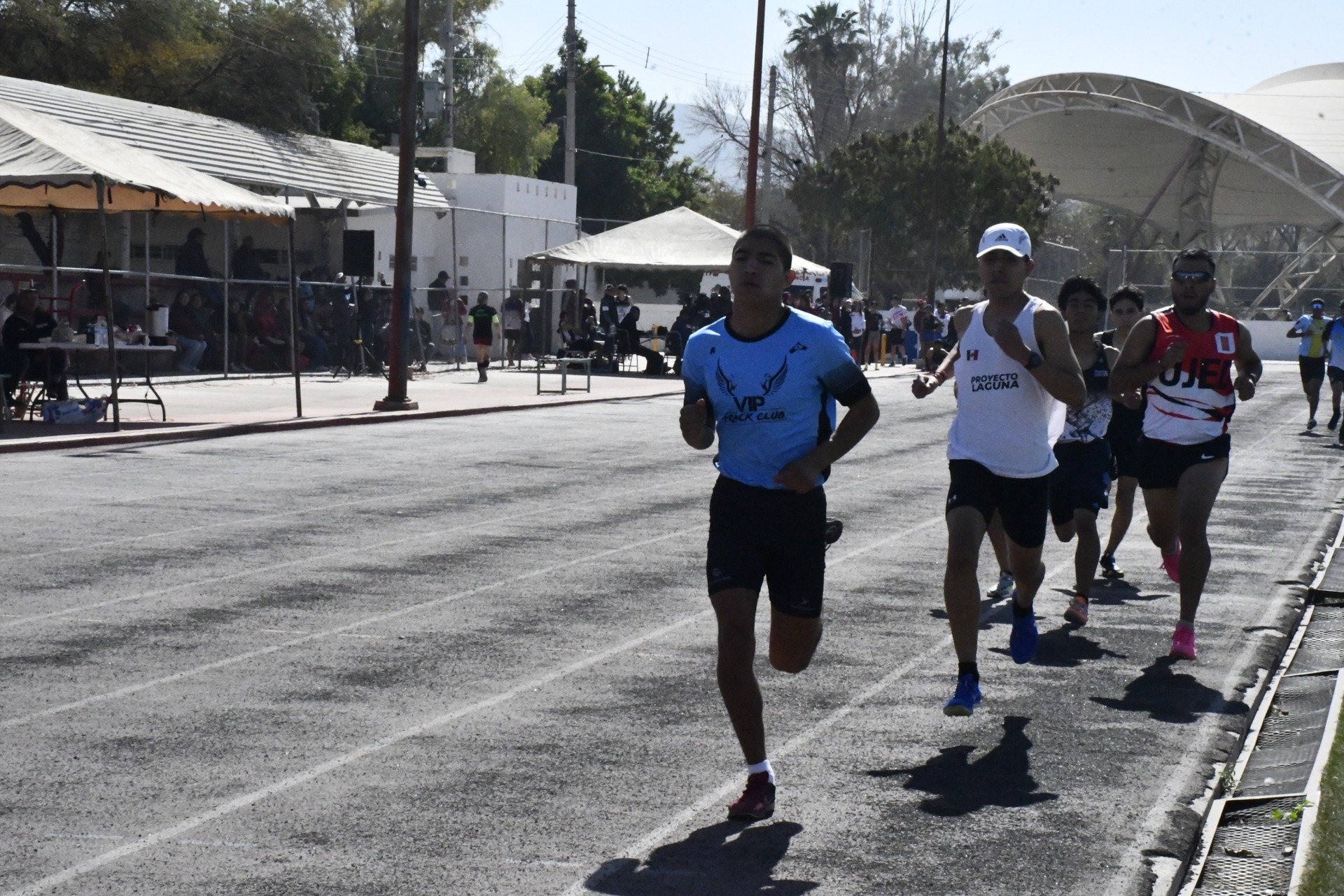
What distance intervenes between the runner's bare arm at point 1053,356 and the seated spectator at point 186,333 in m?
22.7

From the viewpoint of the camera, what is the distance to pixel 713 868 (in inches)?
190

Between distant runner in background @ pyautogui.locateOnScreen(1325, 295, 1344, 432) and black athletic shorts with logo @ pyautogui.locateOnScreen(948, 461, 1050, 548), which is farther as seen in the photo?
distant runner in background @ pyautogui.locateOnScreen(1325, 295, 1344, 432)

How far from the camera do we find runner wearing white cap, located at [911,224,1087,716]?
6656mm

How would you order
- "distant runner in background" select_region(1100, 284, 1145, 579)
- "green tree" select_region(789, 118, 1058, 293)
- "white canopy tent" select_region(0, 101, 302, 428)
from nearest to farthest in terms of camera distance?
"distant runner in background" select_region(1100, 284, 1145, 579) → "white canopy tent" select_region(0, 101, 302, 428) → "green tree" select_region(789, 118, 1058, 293)

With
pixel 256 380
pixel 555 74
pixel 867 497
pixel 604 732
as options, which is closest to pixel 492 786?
pixel 604 732

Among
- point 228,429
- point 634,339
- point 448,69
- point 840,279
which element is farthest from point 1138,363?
point 448,69

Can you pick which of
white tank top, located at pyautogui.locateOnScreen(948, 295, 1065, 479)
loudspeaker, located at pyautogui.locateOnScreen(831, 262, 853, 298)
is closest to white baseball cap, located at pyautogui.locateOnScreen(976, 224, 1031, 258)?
white tank top, located at pyautogui.locateOnScreen(948, 295, 1065, 479)

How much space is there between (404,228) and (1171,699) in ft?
61.9

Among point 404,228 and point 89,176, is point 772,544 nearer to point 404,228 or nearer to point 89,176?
point 89,176

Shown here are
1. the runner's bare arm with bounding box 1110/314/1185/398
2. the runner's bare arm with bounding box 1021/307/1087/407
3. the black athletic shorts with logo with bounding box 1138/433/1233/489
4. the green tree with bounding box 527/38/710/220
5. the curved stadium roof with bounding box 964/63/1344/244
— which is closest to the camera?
the runner's bare arm with bounding box 1021/307/1087/407

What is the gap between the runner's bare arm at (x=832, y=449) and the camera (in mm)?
5223

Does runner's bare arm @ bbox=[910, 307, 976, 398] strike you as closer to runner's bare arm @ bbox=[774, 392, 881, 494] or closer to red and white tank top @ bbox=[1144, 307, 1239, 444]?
red and white tank top @ bbox=[1144, 307, 1239, 444]

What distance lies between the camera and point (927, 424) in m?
24.8

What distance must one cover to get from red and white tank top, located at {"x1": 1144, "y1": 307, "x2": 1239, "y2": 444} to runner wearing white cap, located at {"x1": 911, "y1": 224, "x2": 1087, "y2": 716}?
1.37 m
